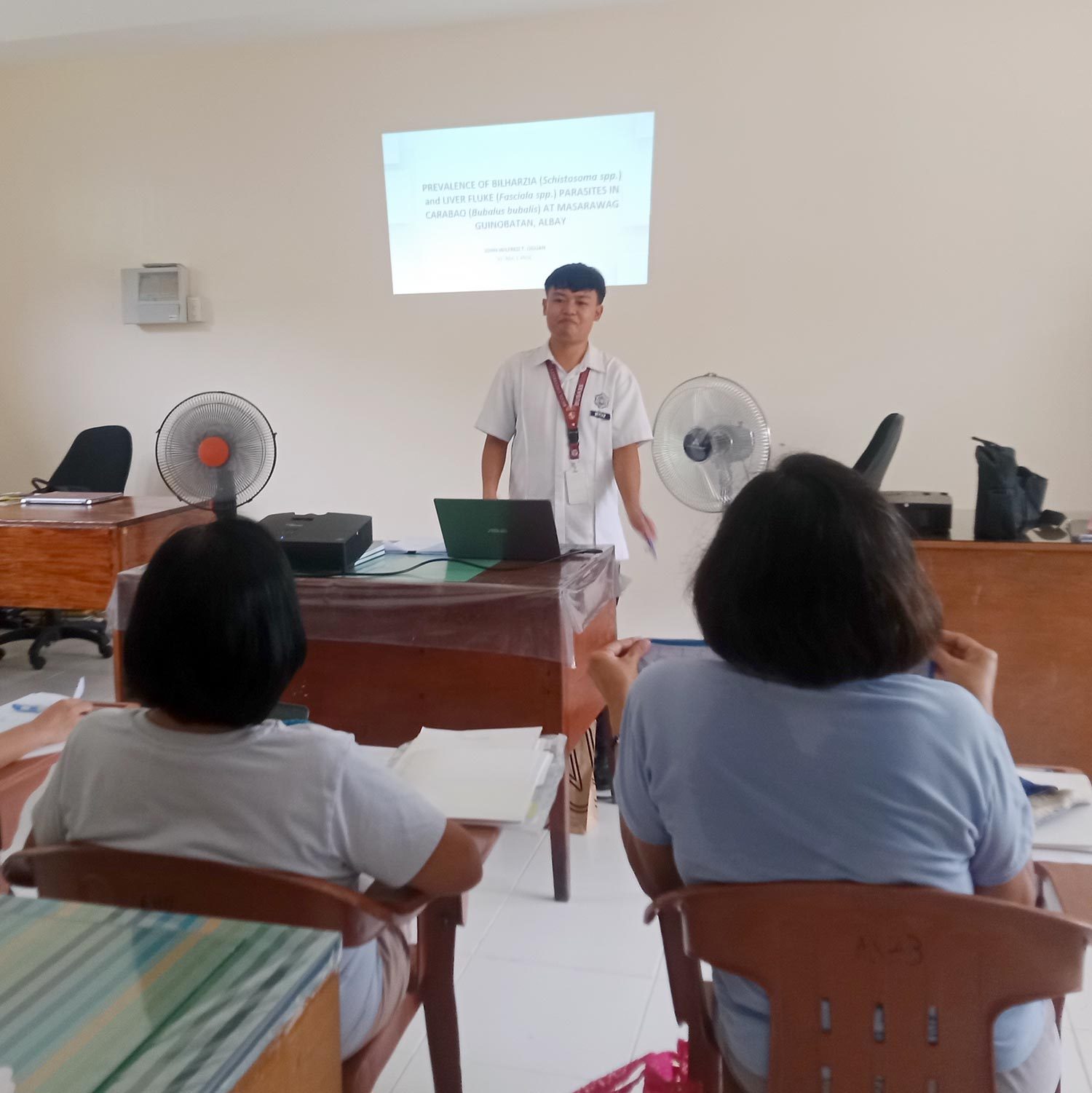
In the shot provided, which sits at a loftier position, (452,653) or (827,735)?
(827,735)

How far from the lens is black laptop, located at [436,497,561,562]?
7.36 feet

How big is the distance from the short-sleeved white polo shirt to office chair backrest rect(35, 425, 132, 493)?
2065mm

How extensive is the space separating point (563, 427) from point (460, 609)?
1.27m

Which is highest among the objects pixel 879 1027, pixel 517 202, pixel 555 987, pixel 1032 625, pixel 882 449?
pixel 517 202

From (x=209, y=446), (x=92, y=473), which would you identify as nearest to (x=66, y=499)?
(x=92, y=473)

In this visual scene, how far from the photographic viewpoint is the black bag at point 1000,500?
266cm

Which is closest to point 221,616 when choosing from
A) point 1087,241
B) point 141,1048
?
point 141,1048

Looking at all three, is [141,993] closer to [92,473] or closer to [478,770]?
[478,770]

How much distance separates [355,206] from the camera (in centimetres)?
436

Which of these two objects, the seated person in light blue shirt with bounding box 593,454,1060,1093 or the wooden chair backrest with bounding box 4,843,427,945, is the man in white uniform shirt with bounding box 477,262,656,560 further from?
the wooden chair backrest with bounding box 4,843,427,945

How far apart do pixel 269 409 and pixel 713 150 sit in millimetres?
2361

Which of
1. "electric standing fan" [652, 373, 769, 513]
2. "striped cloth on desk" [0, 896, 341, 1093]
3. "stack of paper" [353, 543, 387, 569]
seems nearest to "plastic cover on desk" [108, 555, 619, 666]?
"stack of paper" [353, 543, 387, 569]

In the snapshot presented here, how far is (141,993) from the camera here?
1.97ft

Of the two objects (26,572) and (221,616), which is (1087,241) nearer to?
(221,616)
